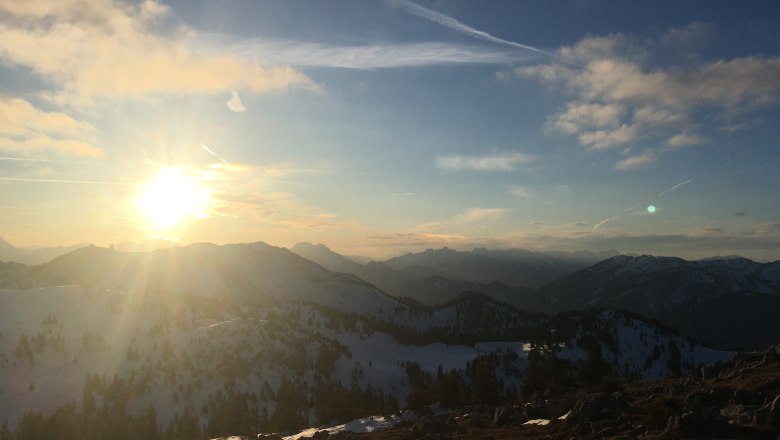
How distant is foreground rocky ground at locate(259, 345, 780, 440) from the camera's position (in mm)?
26391

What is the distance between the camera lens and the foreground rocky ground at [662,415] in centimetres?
2639

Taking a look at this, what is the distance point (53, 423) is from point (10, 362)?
6316 centimetres

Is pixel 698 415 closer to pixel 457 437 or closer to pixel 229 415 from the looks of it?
pixel 457 437

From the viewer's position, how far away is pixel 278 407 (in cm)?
19050

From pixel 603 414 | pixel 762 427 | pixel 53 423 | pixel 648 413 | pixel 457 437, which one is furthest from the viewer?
pixel 53 423

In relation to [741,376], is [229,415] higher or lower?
lower

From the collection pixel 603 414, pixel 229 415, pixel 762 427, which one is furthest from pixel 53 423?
pixel 762 427

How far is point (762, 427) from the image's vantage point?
25375 mm

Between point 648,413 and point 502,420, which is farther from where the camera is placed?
point 502,420

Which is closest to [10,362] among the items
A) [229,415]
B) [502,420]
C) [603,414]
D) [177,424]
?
[177,424]

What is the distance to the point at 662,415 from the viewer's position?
2909 cm

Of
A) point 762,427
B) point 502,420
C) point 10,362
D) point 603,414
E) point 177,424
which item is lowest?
point 177,424

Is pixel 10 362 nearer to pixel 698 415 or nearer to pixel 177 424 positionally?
pixel 177 424

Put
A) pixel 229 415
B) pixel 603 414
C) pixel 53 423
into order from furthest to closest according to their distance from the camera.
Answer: pixel 229 415 < pixel 53 423 < pixel 603 414
